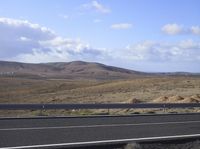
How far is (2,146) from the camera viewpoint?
39.8ft

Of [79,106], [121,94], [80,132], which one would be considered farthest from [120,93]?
[80,132]

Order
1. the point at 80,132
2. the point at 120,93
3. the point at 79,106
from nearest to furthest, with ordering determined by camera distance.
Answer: the point at 80,132 → the point at 79,106 → the point at 120,93

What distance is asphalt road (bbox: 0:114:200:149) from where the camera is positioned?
13.1 metres

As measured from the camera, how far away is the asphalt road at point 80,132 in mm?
13109

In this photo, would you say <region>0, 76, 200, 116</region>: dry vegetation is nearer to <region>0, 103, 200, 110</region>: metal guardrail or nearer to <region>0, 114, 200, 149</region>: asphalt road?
<region>0, 103, 200, 110</region>: metal guardrail

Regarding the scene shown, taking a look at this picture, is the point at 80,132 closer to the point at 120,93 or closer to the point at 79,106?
the point at 79,106

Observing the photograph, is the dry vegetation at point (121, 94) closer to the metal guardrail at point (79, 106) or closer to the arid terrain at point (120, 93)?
the arid terrain at point (120, 93)

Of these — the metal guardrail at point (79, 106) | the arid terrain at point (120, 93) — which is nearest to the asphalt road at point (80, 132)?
the metal guardrail at point (79, 106)

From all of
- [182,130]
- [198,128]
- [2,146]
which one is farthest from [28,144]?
[198,128]

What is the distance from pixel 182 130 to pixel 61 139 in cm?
513

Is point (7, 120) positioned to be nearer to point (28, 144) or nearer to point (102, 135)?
point (102, 135)

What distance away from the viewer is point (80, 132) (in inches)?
619

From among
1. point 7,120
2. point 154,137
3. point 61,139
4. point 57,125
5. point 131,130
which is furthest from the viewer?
point 7,120

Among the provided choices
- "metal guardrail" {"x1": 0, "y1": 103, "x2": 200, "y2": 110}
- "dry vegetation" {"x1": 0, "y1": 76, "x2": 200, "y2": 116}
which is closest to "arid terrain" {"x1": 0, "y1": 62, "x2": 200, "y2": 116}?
"dry vegetation" {"x1": 0, "y1": 76, "x2": 200, "y2": 116}
